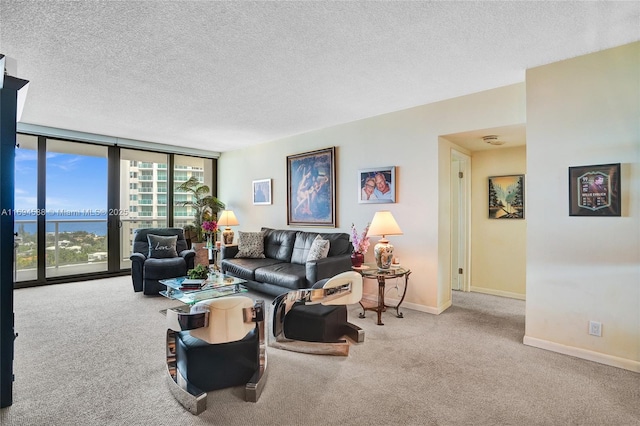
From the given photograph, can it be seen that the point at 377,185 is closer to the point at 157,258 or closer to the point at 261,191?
the point at 261,191

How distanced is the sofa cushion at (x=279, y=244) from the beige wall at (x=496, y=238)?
290cm

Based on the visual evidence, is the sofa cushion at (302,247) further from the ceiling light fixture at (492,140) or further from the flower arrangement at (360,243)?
the ceiling light fixture at (492,140)

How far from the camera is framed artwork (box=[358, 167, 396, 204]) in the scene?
4.24 metres

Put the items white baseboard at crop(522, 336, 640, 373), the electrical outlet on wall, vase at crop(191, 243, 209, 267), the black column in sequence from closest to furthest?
the black column, white baseboard at crop(522, 336, 640, 373), the electrical outlet on wall, vase at crop(191, 243, 209, 267)

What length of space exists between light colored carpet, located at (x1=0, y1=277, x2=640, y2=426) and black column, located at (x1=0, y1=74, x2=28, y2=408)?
0.24m

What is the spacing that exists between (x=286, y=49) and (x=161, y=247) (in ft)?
13.0

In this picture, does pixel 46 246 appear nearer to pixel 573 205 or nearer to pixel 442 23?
pixel 442 23

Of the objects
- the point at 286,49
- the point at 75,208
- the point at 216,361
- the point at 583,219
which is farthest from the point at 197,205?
the point at 583,219

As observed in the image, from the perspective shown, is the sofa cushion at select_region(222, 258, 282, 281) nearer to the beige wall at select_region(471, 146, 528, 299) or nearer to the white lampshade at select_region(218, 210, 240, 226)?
the white lampshade at select_region(218, 210, 240, 226)

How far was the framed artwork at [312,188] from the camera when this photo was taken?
→ 4984 millimetres

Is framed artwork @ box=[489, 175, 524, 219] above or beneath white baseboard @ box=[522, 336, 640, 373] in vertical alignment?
above

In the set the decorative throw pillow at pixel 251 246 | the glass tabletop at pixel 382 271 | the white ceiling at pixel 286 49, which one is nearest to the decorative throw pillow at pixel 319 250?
the glass tabletop at pixel 382 271

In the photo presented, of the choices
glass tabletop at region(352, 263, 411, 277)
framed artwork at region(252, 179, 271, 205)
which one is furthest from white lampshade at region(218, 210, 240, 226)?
glass tabletop at region(352, 263, 411, 277)

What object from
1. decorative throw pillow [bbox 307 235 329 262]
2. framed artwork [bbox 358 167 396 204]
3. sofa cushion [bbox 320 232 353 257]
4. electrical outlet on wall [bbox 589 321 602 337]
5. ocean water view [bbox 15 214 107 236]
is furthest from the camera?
ocean water view [bbox 15 214 107 236]
